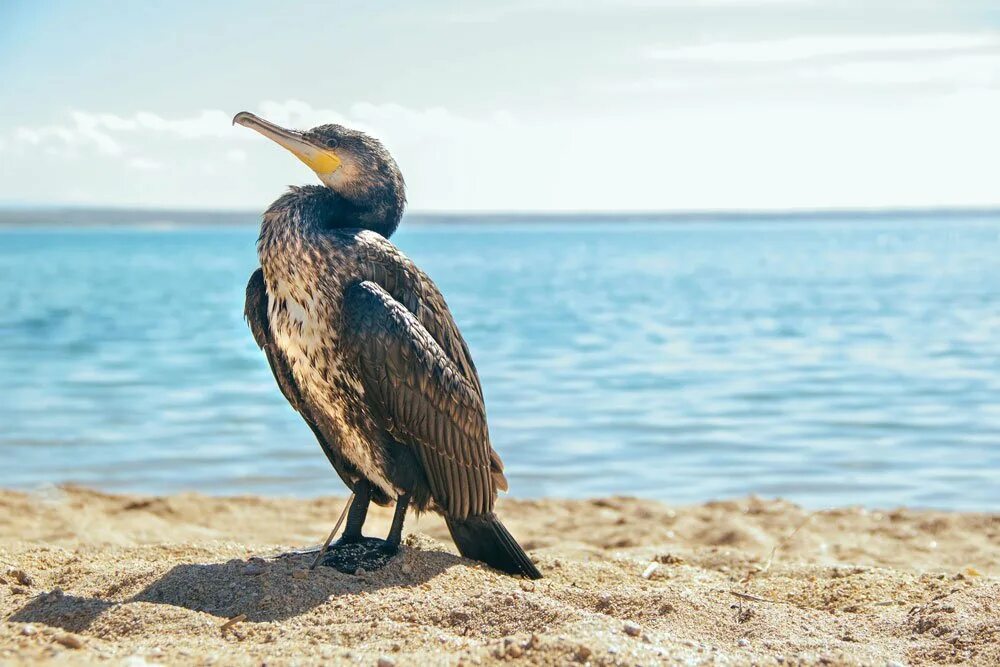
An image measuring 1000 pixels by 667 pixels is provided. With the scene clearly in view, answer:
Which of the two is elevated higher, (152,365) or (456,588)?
(456,588)

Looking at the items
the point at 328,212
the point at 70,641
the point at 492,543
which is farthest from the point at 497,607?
the point at 328,212

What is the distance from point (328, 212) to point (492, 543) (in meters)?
1.53

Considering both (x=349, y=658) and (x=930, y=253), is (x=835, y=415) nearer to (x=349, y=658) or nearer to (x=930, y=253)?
(x=349, y=658)

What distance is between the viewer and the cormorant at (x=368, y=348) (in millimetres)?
4297

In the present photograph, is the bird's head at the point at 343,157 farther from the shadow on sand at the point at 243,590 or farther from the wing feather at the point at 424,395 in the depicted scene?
the shadow on sand at the point at 243,590

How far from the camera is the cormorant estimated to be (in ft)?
14.1

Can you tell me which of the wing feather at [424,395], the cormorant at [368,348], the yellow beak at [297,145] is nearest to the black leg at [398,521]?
the cormorant at [368,348]

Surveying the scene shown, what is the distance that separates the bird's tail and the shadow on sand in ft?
0.63

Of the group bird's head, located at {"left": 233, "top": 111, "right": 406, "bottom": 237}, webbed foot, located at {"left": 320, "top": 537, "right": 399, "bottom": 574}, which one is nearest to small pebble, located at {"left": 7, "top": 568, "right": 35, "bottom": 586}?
webbed foot, located at {"left": 320, "top": 537, "right": 399, "bottom": 574}

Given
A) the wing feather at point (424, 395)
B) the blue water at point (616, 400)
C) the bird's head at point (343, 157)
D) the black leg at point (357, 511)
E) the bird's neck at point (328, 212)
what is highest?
the bird's head at point (343, 157)

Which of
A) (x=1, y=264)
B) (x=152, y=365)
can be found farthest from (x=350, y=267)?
(x=1, y=264)

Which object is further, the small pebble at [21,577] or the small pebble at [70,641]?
the small pebble at [21,577]

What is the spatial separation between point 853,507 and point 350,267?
4.95 metres

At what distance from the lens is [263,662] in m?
3.28
